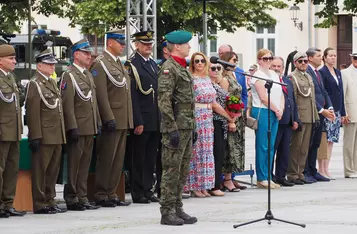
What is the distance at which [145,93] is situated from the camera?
1517 cm

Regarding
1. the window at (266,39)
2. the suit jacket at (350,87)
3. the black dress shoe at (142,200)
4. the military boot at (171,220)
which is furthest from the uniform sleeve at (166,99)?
the window at (266,39)

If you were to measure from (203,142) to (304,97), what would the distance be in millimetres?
2805

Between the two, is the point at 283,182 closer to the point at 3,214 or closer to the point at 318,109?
the point at 318,109

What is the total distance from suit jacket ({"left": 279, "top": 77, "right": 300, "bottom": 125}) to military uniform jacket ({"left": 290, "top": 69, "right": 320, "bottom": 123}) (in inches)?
7.1

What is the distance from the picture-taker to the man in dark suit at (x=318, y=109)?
60.5 feet

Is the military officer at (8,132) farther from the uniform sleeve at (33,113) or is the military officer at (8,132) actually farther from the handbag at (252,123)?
the handbag at (252,123)

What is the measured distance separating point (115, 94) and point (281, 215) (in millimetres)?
2598

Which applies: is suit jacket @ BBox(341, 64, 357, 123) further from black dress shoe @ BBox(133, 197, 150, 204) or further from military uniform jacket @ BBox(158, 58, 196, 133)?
military uniform jacket @ BBox(158, 58, 196, 133)

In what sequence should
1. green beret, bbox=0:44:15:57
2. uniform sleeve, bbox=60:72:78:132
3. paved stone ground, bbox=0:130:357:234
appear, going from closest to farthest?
1. paved stone ground, bbox=0:130:357:234
2. green beret, bbox=0:44:15:57
3. uniform sleeve, bbox=60:72:78:132

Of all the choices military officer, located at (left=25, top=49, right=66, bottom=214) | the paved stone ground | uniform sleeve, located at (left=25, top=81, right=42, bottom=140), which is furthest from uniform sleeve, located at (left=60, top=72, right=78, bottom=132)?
the paved stone ground

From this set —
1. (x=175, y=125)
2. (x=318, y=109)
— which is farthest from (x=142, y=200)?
(x=318, y=109)

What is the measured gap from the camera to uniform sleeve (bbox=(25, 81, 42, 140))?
45.2 feet

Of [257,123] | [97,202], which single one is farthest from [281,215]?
[257,123]

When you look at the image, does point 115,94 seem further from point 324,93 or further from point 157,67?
point 324,93
